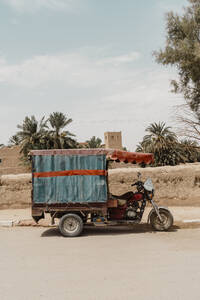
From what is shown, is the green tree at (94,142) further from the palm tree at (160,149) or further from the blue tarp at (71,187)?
the blue tarp at (71,187)

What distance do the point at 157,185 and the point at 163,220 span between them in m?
4.63

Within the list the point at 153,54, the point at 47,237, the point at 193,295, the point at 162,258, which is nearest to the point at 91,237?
the point at 47,237

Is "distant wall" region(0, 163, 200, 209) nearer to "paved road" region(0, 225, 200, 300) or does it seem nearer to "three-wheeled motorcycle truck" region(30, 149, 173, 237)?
"paved road" region(0, 225, 200, 300)

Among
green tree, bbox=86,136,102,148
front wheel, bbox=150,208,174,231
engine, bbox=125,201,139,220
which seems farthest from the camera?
green tree, bbox=86,136,102,148

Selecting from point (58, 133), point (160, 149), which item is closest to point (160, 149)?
point (160, 149)

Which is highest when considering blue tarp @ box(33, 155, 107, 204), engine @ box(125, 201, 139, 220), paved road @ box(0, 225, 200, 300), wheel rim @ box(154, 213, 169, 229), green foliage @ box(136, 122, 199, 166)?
green foliage @ box(136, 122, 199, 166)

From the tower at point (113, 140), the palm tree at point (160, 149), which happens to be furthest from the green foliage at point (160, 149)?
the tower at point (113, 140)

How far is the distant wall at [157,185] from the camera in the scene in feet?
43.4

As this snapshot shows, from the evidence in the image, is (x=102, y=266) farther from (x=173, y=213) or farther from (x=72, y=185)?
(x=173, y=213)

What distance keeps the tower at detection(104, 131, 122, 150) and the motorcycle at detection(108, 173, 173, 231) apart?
56.1m

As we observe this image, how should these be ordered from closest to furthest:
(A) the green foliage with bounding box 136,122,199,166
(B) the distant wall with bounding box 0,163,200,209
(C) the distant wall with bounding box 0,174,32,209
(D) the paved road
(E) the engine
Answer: (D) the paved road → (E) the engine → (B) the distant wall with bounding box 0,163,200,209 → (C) the distant wall with bounding box 0,174,32,209 → (A) the green foliage with bounding box 136,122,199,166

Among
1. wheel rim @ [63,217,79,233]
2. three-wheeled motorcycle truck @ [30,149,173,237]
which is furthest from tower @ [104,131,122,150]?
wheel rim @ [63,217,79,233]

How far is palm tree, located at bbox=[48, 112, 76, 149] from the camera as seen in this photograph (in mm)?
40375

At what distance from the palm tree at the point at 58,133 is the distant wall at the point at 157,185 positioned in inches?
1044
